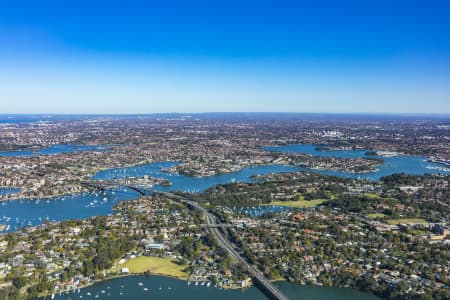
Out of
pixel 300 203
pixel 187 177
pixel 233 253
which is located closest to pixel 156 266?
pixel 233 253

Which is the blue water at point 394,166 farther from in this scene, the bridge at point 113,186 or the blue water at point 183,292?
the blue water at point 183,292

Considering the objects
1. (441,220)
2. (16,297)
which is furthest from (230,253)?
(441,220)

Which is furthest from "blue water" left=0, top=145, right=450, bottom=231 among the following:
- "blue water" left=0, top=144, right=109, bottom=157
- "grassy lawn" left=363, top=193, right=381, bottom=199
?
"blue water" left=0, top=144, right=109, bottom=157

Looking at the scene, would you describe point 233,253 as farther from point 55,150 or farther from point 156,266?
point 55,150

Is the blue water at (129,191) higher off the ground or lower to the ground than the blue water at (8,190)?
lower

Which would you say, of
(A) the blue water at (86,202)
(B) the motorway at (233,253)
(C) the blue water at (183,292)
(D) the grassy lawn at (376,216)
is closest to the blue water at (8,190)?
(A) the blue water at (86,202)

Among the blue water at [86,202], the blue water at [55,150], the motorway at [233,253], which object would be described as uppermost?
the blue water at [55,150]

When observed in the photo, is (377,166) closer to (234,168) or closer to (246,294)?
(234,168)

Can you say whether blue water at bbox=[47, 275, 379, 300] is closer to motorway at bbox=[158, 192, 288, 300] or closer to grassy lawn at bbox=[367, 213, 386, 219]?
motorway at bbox=[158, 192, 288, 300]
